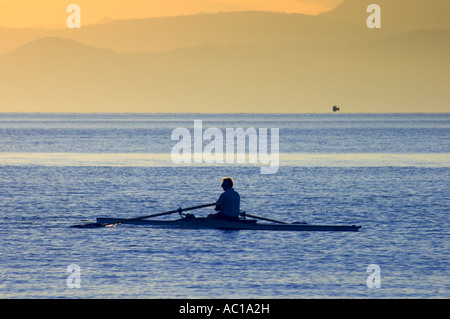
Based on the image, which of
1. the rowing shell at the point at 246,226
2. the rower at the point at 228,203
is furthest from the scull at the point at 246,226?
the rower at the point at 228,203

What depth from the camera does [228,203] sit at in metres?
28.6

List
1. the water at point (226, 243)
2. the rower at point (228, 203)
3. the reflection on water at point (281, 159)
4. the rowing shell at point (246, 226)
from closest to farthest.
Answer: the water at point (226, 243)
the rower at point (228, 203)
the rowing shell at point (246, 226)
the reflection on water at point (281, 159)

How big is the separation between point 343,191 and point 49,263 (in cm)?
2587

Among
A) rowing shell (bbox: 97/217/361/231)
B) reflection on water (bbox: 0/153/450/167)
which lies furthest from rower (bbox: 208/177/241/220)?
reflection on water (bbox: 0/153/450/167)

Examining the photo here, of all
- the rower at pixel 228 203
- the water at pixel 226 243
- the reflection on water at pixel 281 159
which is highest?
the reflection on water at pixel 281 159

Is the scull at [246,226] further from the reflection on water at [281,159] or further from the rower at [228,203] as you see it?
the reflection on water at [281,159]

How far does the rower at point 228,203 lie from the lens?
27.9 metres

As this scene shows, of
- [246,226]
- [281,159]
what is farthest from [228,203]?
[281,159]

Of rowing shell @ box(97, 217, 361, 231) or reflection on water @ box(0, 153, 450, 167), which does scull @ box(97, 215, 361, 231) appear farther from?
reflection on water @ box(0, 153, 450, 167)

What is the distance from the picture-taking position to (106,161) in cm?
7475

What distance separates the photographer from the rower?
2786 centimetres
